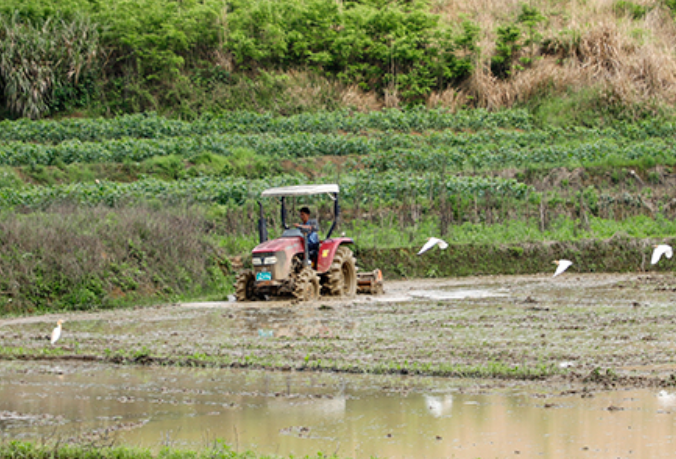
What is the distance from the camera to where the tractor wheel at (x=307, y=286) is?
1473cm

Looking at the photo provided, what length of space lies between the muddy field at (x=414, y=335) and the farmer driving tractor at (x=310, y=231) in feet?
3.00

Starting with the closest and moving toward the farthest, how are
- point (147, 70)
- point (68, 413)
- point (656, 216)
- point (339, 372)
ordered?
point (68, 413), point (339, 372), point (656, 216), point (147, 70)

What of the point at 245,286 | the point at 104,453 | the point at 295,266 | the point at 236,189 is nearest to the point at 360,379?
the point at 104,453

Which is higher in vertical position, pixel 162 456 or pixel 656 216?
pixel 162 456

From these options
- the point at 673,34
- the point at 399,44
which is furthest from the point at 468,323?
the point at 673,34

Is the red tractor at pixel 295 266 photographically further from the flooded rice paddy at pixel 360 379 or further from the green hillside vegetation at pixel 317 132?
the green hillside vegetation at pixel 317 132

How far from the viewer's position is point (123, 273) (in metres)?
15.5

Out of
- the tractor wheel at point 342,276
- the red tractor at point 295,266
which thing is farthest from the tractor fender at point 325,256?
the tractor wheel at point 342,276

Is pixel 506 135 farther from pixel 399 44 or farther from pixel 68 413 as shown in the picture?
pixel 68 413

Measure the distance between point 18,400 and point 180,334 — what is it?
13.1 ft

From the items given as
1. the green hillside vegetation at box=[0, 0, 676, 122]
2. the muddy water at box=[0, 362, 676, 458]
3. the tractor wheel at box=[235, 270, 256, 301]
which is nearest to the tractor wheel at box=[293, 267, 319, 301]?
the tractor wheel at box=[235, 270, 256, 301]

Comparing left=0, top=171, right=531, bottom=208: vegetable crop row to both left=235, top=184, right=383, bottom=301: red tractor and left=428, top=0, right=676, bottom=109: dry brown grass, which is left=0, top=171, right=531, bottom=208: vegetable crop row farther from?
left=428, top=0, right=676, bottom=109: dry brown grass

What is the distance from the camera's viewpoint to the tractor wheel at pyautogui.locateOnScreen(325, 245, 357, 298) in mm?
15742

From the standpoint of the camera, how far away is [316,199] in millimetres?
22969
